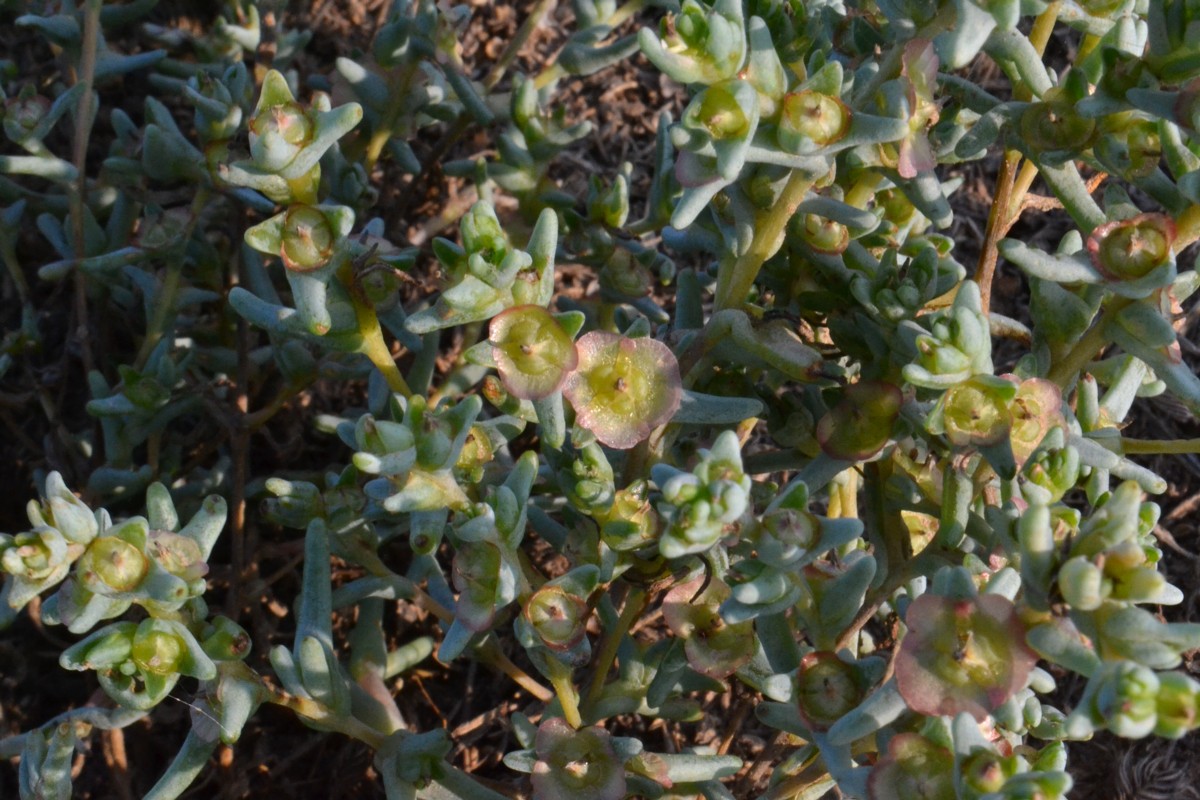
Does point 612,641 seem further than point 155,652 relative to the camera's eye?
Yes

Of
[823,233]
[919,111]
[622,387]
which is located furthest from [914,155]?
[622,387]

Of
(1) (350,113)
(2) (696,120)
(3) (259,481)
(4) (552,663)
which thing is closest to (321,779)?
(3) (259,481)

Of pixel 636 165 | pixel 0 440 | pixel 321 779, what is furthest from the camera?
pixel 636 165

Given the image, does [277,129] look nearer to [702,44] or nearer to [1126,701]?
[702,44]

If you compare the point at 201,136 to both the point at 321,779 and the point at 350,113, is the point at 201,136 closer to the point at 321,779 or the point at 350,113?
the point at 350,113

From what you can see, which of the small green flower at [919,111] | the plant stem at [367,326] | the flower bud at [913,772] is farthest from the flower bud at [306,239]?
the flower bud at [913,772]

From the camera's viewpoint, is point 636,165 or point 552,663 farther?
point 636,165
